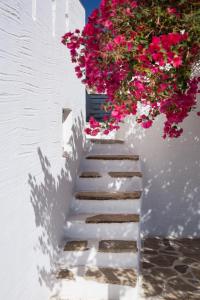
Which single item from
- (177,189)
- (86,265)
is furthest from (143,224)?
(86,265)

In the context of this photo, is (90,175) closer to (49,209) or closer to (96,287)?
(49,209)

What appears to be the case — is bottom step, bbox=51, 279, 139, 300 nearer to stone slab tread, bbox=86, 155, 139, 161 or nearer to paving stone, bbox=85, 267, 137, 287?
paving stone, bbox=85, 267, 137, 287

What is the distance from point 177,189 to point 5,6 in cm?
601

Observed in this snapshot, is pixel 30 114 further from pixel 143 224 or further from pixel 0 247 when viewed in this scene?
pixel 143 224

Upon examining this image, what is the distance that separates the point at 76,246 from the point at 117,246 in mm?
709

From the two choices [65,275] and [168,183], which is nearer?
[65,275]

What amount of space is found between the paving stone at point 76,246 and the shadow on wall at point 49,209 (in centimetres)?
16

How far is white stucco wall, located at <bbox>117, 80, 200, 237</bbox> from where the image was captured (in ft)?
28.0

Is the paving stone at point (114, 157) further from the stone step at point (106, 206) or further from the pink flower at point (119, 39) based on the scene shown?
the pink flower at point (119, 39)

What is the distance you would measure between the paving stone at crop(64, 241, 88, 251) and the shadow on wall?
159mm

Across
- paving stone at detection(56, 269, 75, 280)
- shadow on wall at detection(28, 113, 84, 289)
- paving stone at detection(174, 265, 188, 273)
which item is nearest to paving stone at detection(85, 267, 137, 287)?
paving stone at detection(56, 269, 75, 280)

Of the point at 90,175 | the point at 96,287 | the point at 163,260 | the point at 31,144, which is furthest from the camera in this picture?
the point at 90,175

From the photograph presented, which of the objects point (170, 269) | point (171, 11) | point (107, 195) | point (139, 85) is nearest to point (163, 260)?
point (170, 269)

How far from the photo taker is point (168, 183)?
8609mm
